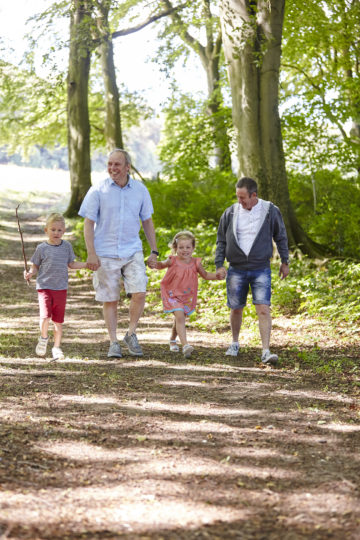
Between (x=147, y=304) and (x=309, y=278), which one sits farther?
(x=147, y=304)

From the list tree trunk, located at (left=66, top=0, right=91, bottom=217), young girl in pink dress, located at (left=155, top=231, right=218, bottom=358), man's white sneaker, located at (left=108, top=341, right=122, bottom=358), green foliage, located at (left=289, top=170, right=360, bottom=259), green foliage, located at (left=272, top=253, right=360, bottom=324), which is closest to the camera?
man's white sneaker, located at (left=108, top=341, right=122, bottom=358)

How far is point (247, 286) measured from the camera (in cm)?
718

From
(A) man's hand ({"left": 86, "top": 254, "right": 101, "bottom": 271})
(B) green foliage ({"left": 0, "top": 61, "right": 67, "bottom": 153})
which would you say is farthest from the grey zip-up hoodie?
(B) green foliage ({"left": 0, "top": 61, "right": 67, "bottom": 153})

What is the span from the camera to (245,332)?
8.80 metres

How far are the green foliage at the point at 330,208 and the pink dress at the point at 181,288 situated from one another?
5867 mm

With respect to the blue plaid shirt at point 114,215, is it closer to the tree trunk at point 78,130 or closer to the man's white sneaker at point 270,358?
the man's white sneaker at point 270,358

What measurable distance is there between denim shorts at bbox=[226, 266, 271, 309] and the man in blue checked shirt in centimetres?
97

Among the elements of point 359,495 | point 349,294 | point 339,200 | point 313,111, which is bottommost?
point 359,495

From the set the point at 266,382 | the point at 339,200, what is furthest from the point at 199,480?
the point at 339,200

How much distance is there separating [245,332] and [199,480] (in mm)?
5359

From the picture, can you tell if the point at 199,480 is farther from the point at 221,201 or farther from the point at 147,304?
the point at 221,201

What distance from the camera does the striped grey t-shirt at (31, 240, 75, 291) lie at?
6.92 meters

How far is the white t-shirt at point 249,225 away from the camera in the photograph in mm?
7020

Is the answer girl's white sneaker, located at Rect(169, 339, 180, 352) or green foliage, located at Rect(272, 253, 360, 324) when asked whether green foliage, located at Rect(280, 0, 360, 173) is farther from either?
girl's white sneaker, located at Rect(169, 339, 180, 352)
